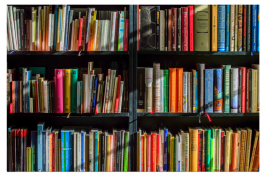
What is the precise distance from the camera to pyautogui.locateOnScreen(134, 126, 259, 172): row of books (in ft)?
6.28

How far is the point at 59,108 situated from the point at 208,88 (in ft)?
3.53

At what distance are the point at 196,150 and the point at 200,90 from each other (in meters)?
0.45

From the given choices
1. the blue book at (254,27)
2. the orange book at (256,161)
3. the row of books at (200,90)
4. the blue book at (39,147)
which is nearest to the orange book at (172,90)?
the row of books at (200,90)

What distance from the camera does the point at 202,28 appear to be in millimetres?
1849

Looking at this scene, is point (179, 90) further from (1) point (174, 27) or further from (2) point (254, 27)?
(2) point (254, 27)

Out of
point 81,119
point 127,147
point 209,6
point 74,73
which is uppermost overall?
point 209,6

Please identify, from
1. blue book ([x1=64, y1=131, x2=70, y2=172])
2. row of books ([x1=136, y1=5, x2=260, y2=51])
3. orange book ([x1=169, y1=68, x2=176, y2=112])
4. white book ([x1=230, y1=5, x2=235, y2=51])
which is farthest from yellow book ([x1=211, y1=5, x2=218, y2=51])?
blue book ([x1=64, y1=131, x2=70, y2=172])

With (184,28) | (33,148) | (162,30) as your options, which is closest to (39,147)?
(33,148)

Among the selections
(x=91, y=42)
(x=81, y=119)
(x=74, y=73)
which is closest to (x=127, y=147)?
(x=81, y=119)

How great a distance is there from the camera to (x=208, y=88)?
1860 mm

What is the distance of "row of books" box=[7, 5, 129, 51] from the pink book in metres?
0.18

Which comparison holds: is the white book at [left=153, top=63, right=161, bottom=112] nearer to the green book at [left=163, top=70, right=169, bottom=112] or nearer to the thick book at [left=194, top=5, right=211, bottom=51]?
the green book at [left=163, top=70, right=169, bottom=112]

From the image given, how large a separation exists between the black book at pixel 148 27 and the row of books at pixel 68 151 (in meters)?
0.66

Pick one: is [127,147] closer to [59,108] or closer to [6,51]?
[59,108]
